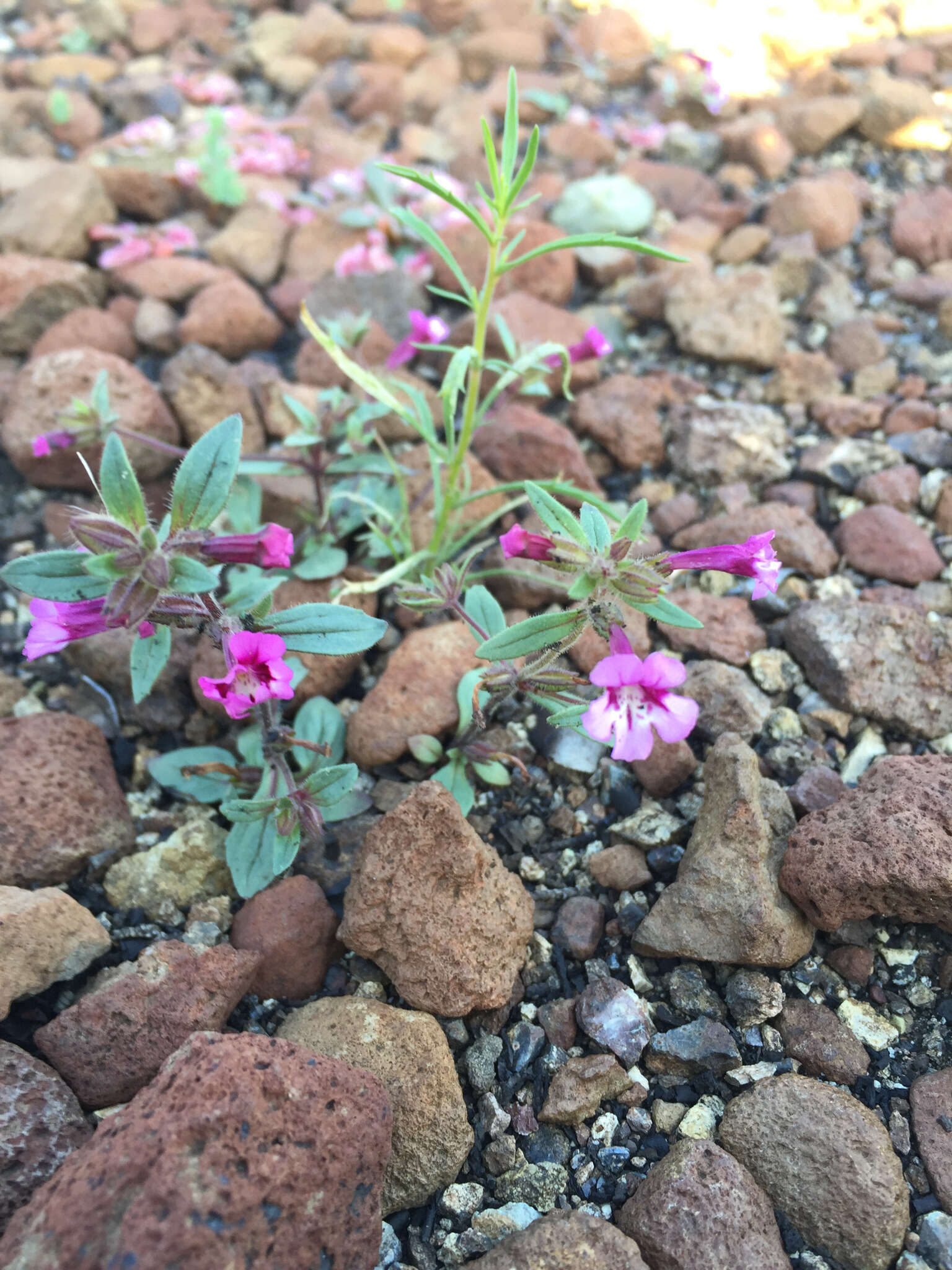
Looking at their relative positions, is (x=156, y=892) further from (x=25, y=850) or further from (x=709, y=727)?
(x=709, y=727)

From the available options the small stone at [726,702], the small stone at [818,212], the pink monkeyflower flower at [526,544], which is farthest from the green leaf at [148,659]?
the small stone at [818,212]

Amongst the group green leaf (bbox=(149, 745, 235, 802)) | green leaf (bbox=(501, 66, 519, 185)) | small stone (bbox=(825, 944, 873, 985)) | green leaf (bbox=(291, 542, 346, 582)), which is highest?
green leaf (bbox=(501, 66, 519, 185))

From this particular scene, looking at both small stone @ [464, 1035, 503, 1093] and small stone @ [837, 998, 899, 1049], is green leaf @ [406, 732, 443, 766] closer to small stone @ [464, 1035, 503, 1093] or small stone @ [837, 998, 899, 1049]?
small stone @ [464, 1035, 503, 1093]

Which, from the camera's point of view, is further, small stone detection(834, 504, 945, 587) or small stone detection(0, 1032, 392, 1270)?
small stone detection(834, 504, 945, 587)

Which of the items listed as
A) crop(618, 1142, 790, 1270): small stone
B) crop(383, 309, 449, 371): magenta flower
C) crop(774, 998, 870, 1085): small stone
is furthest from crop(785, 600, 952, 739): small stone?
crop(383, 309, 449, 371): magenta flower

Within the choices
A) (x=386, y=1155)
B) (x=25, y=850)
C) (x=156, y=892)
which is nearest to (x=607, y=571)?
(x=386, y=1155)

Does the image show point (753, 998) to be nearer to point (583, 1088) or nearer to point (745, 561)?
point (583, 1088)
